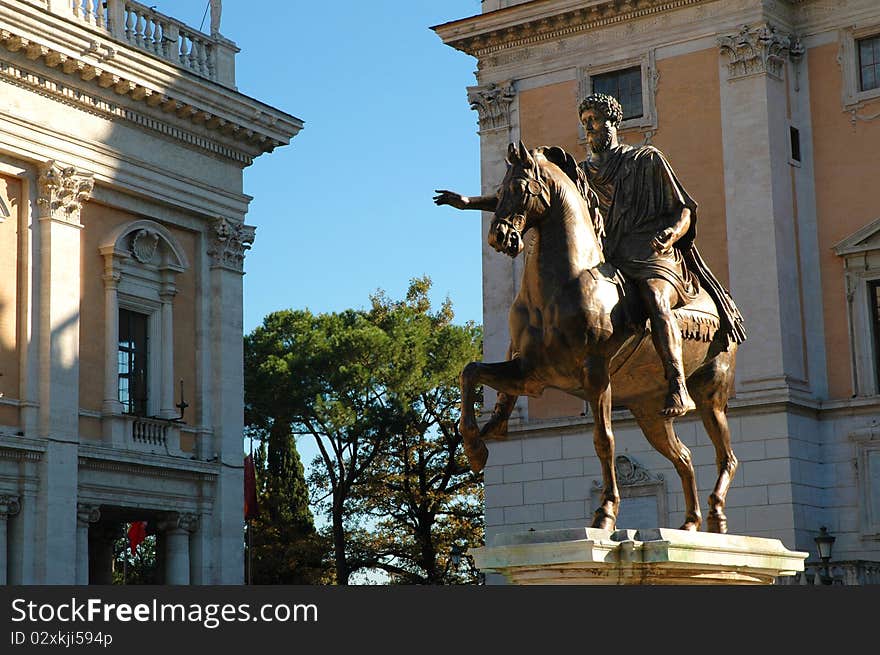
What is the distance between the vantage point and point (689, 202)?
39.1 ft

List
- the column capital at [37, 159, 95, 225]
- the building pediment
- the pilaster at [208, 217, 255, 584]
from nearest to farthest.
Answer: the column capital at [37, 159, 95, 225], the building pediment, the pilaster at [208, 217, 255, 584]

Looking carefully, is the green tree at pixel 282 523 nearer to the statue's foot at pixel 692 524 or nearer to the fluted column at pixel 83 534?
the fluted column at pixel 83 534

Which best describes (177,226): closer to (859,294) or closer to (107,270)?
(107,270)

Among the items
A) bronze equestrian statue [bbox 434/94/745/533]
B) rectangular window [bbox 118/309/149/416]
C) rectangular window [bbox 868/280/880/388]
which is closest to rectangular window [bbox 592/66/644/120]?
rectangular window [bbox 868/280/880/388]

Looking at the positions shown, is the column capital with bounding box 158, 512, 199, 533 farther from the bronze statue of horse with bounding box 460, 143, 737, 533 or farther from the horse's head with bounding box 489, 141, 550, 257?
the horse's head with bounding box 489, 141, 550, 257

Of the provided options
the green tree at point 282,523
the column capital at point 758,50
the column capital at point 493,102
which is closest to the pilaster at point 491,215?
the column capital at point 493,102

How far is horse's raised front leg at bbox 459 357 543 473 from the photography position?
36.8ft

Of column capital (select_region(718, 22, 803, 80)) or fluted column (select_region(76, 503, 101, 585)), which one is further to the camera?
column capital (select_region(718, 22, 803, 80))

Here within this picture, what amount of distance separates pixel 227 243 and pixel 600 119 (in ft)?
69.7

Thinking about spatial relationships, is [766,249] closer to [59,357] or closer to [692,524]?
[59,357]

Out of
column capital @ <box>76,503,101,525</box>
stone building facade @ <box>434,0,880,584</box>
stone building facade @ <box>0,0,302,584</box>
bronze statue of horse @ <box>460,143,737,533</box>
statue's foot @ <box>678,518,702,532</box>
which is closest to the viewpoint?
bronze statue of horse @ <box>460,143,737,533</box>

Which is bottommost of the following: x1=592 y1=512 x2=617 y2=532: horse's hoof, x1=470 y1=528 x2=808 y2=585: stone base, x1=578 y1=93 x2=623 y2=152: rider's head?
x1=470 y1=528 x2=808 y2=585: stone base

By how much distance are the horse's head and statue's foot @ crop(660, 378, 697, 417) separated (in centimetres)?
141

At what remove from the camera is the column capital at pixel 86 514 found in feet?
93.4
